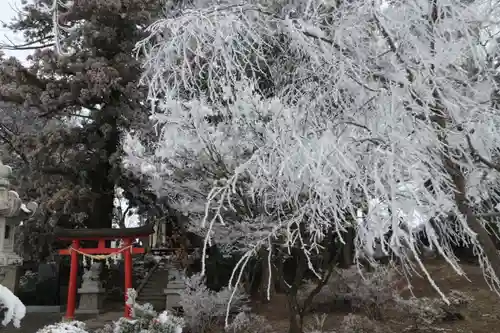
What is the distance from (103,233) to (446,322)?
914 cm

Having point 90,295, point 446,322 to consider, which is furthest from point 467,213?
point 90,295

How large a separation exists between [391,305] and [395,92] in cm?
969

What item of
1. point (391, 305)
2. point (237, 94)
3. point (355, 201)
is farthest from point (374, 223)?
point (391, 305)

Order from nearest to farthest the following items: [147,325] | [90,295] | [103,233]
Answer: [147,325]
[103,233]
[90,295]

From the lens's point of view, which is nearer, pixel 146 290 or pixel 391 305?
pixel 391 305

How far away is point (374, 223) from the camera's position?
3303 millimetres

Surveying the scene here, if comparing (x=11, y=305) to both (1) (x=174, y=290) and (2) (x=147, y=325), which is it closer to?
(2) (x=147, y=325)

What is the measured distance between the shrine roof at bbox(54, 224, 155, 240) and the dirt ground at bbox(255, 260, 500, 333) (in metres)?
3.88

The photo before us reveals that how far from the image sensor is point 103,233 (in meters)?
13.7

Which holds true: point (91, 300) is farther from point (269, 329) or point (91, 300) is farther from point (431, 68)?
point (431, 68)

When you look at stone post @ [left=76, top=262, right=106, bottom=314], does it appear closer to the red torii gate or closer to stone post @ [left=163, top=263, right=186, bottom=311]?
the red torii gate

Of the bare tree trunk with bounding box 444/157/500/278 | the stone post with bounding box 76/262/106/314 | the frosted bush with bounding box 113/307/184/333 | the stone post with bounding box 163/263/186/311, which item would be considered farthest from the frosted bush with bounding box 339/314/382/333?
the stone post with bounding box 76/262/106/314

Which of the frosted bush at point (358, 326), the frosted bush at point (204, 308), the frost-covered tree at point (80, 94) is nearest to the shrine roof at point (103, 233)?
the frost-covered tree at point (80, 94)

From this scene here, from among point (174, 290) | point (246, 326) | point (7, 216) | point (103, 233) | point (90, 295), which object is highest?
point (103, 233)
